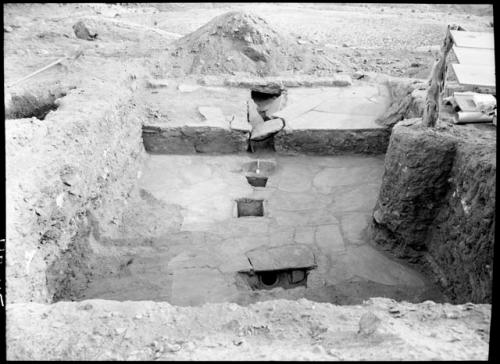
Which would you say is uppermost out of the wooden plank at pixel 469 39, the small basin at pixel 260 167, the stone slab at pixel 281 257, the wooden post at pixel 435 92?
the wooden plank at pixel 469 39

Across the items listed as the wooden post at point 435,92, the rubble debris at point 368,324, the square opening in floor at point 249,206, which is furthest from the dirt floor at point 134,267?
the wooden post at point 435,92

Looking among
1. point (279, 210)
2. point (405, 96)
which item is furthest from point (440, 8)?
point (279, 210)

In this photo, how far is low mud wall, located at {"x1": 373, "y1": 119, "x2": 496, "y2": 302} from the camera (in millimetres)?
3217

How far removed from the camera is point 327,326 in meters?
2.39

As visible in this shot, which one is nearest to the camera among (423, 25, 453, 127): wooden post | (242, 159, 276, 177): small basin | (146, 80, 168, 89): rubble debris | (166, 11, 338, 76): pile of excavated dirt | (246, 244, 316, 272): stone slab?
(423, 25, 453, 127): wooden post

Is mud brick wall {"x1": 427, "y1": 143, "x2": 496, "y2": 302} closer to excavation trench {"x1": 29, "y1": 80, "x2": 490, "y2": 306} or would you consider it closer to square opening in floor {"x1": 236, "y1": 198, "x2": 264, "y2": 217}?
excavation trench {"x1": 29, "y1": 80, "x2": 490, "y2": 306}

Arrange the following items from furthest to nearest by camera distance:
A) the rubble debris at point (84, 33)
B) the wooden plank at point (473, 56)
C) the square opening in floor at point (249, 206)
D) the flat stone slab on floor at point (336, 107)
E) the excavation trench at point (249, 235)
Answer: the rubble debris at point (84, 33), the flat stone slab on floor at point (336, 107), the square opening in floor at point (249, 206), the excavation trench at point (249, 235), the wooden plank at point (473, 56)

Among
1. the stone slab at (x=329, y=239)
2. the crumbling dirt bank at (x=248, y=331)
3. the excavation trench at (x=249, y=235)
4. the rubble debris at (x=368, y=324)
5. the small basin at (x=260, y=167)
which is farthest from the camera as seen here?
the small basin at (x=260, y=167)

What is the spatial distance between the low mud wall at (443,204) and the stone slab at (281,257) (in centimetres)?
68

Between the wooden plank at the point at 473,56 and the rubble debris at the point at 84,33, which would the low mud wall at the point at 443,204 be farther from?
the rubble debris at the point at 84,33

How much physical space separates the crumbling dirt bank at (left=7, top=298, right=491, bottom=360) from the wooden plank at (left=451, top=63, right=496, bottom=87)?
5.14 ft

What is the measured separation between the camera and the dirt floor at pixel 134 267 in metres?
2.18

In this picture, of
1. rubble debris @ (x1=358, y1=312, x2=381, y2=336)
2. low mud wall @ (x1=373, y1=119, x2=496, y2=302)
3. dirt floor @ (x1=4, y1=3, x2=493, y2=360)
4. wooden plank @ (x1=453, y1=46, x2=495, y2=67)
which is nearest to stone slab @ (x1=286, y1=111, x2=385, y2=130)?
dirt floor @ (x1=4, y1=3, x2=493, y2=360)

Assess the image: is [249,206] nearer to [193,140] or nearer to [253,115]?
[193,140]
